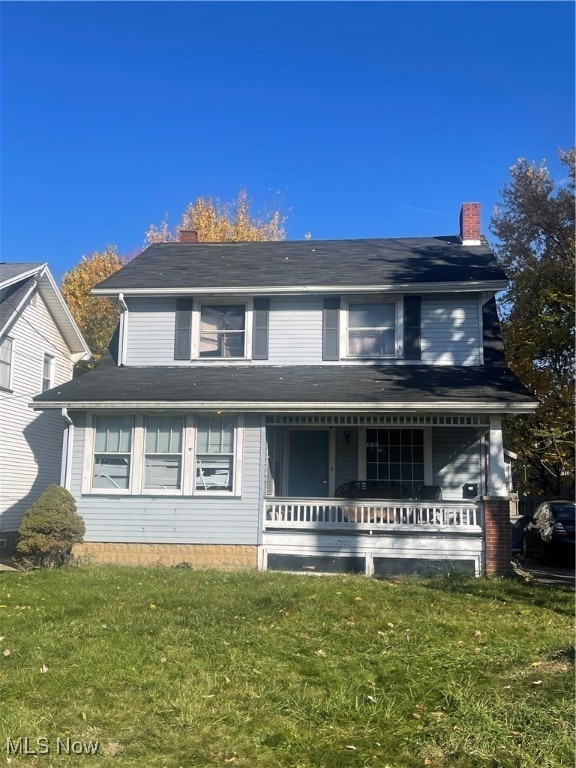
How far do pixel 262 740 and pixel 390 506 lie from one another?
763cm

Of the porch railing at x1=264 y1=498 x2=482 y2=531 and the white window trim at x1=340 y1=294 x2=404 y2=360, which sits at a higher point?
the white window trim at x1=340 y1=294 x2=404 y2=360

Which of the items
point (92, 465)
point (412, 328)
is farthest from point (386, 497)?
point (92, 465)

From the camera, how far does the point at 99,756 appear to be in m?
4.46

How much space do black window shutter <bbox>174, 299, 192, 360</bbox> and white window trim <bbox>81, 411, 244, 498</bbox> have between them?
80.0 inches

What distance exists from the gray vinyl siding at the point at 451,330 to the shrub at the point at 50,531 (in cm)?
754

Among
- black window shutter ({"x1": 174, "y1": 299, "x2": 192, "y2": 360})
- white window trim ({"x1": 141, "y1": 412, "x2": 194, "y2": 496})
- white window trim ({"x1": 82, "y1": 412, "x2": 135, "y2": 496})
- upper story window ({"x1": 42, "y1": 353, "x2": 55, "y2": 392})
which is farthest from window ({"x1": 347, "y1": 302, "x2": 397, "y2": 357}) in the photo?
upper story window ({"x1": 42, "y1": 353, "x2": 55, "y2": 392})

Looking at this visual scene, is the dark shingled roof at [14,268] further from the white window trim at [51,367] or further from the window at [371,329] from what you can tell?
the window at [371,329]

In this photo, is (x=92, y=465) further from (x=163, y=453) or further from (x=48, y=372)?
(x=48, y=372)

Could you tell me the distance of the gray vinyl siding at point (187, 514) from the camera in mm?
12477

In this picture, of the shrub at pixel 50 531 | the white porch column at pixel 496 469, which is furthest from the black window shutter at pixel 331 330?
the shrub at pixel 50 531

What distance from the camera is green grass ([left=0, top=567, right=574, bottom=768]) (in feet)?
14.8

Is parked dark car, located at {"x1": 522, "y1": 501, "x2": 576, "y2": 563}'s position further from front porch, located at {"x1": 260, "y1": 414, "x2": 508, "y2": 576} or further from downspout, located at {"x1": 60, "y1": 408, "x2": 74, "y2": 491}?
downspout, located at {"x1": 60, "y1": 408, "x2": 74, "y2": 491}

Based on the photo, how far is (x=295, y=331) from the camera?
1461cm

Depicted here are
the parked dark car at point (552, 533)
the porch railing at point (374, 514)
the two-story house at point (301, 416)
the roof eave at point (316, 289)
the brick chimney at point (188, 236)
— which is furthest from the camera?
the brick chimney at point (188, 236)
